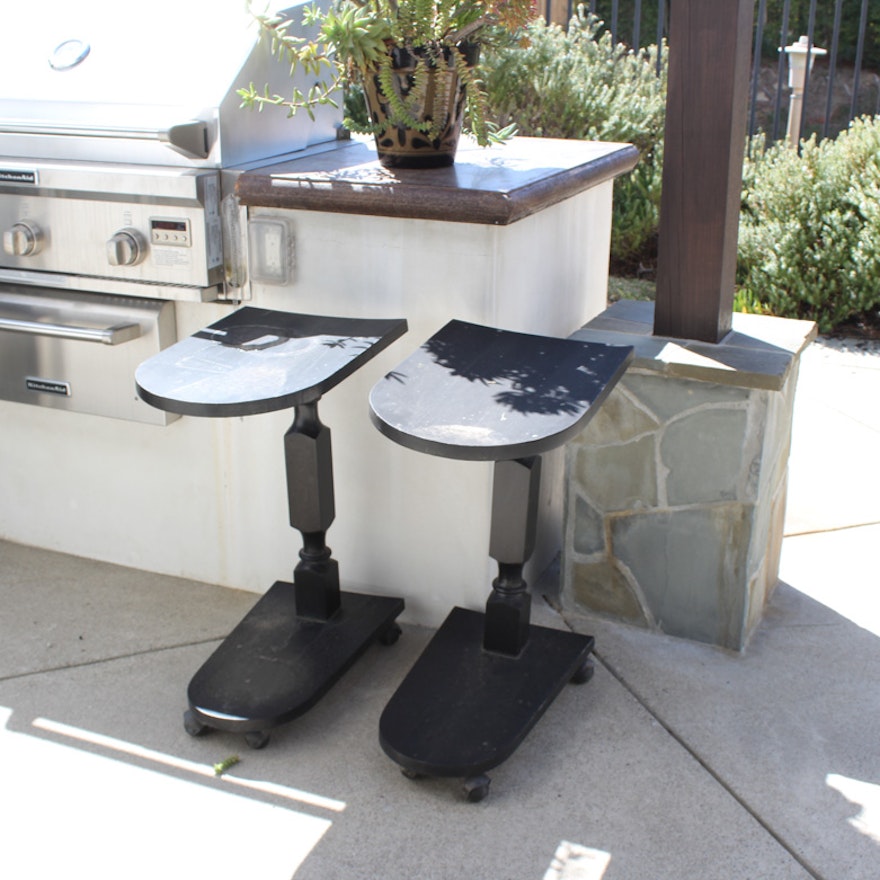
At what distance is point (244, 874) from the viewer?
6.84ft

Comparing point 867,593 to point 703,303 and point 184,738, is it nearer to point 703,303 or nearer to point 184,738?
point 703,303

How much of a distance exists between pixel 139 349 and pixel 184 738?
1.00m

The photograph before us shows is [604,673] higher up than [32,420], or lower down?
lower down

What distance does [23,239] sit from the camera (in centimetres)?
287

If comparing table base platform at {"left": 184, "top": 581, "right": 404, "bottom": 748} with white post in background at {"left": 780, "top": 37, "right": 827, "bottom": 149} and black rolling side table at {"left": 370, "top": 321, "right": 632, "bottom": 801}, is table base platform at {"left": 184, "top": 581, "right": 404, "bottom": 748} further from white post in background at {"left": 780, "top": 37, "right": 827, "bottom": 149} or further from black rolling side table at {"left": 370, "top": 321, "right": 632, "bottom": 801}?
white post in background at {"left": 780, "top": 37, "right": 827, "bottom": 149}

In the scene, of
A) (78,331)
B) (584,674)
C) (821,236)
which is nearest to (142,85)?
(78,331)

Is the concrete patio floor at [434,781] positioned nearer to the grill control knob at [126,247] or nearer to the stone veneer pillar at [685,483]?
the stone veneer pillar at [685,483]

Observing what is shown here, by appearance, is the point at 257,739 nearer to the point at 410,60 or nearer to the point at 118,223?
the point at 118,223

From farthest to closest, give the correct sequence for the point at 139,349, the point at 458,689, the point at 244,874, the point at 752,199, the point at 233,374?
the point at 752,199, the point at 139,349, the point at 458,689, the point at 233,374, the point at 244,874

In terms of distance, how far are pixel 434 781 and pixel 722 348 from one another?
1.24 m

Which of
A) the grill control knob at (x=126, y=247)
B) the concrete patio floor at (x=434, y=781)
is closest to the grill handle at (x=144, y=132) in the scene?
the grill control knob at (x=126, y=247)

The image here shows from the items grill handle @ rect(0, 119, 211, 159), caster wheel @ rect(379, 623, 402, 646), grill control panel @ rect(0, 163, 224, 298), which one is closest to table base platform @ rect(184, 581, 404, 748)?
caster wheel @ rect(379, 623, 402, 646)

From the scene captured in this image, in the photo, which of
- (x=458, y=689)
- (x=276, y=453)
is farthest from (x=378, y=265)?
(x=458, y=689)

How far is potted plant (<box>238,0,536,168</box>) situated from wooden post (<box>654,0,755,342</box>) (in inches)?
16.3
